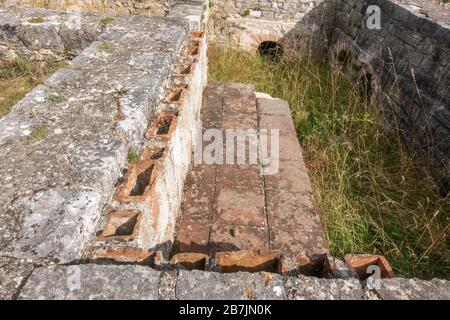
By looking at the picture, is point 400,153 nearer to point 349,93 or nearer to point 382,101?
point 382,101

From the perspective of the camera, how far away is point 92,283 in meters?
1.14

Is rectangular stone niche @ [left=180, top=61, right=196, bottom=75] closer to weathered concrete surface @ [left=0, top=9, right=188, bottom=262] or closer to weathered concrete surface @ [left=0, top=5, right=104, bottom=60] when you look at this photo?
weathered concrete surface @ [left=0, top=9, right=188, bottom=262]

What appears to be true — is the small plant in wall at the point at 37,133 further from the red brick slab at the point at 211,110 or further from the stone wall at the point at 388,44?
the stone wall at the point at 388,44

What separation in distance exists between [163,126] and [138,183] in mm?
584

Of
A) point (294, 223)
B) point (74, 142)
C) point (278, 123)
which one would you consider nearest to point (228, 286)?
point (74, 142)

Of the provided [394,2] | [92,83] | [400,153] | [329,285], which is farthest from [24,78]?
[394,2]

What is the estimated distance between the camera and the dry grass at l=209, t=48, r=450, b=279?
306 cm

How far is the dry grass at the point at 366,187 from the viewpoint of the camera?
3.06 m

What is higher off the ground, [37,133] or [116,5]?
[37,133]

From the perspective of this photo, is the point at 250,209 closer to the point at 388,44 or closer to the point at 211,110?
the point at 211,110

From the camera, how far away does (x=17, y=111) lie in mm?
1977

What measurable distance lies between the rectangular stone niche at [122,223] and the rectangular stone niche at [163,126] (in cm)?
67

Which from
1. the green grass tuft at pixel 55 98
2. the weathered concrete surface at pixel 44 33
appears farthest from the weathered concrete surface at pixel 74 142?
the weathered concrete surface at pixel 44 33

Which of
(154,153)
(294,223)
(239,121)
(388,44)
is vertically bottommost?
(294,223)
